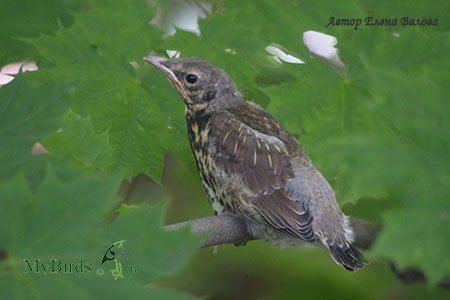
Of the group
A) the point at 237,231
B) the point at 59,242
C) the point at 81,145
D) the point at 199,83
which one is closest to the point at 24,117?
the point at 81,145

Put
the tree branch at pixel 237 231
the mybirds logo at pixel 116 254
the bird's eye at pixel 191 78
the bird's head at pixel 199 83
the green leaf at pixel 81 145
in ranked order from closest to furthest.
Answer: the mybirds logo at pixel 116 254
the green leaf at pixel 81 145
the tree branch at pixel 237 231
the bird's head at pixel 199 83
the bird's eye at pixel 191 78

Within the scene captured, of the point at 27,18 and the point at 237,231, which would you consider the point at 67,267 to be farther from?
the point at 27,18

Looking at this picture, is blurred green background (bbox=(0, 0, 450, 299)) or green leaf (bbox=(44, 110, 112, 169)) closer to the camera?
blurred green background (bbox=(0, 0, 450, 299))

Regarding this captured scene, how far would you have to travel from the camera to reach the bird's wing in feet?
11.2

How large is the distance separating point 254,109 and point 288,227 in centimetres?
69

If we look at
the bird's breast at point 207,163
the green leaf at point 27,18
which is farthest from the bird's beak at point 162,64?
the green leaf at point 27,18

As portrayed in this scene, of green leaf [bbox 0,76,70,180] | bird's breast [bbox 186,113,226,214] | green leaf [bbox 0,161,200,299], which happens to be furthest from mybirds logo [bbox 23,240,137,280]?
bird's breast [bbox 186,113,226,214]

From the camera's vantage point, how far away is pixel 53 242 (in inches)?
73.3

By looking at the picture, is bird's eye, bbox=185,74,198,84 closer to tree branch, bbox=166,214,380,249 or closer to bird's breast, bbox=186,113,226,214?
bird's breast, bbox=186,113,226,214

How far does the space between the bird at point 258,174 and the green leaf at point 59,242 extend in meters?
1.47

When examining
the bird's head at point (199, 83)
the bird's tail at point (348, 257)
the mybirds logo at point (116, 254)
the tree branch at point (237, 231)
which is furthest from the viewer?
the bird's head at point (199, 83)

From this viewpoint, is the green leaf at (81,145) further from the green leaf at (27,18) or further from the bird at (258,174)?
the green leaf at (27,18)

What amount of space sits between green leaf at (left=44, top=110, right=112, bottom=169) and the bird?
29.5 inches

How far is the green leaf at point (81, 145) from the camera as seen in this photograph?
8.50ft
